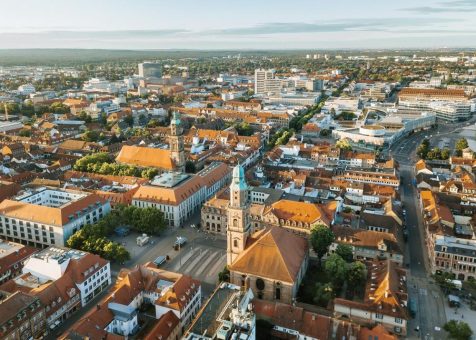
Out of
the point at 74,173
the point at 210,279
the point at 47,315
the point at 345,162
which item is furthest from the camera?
the point at 345,162

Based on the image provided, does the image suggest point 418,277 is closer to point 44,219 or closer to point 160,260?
point 160,260

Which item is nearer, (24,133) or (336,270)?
(336,270)

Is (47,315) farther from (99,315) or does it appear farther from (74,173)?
(74,173)

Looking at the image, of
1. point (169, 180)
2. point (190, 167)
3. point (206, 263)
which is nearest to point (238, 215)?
point (206, 263)

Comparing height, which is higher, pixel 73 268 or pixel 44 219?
pixel 44 219

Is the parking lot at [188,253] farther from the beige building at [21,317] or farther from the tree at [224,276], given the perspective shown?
the beige building at [21,317]

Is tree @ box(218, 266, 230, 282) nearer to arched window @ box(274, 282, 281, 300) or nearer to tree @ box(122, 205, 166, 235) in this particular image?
arched window @ box(274, 282, 281, 300)

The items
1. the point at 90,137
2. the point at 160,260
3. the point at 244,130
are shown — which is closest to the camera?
the point at 160,260

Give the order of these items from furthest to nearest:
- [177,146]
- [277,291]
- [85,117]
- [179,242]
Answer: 1. [85,117]
2. [177,146]
3. [179,242]
4. [277,291]

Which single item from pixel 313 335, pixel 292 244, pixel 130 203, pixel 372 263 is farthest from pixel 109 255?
pixel 372 263
